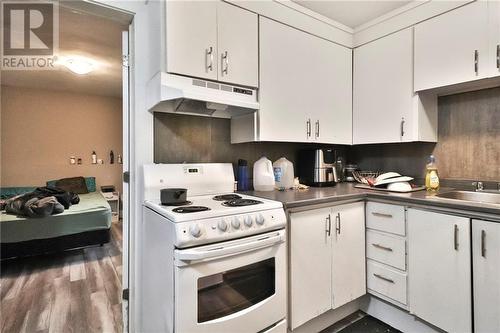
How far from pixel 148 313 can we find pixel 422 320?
1.67 metres

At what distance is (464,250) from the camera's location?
146 cm

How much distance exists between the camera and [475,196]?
6.28ft

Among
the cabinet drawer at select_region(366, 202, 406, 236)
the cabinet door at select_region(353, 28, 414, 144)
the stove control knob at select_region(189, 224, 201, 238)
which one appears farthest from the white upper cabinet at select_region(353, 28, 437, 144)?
the stove control knob at select_region(189, 224, 201, 238)

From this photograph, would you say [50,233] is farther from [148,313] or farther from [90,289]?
[148,313]

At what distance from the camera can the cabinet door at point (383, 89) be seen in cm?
209

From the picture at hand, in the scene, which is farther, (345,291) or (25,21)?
(25,21)

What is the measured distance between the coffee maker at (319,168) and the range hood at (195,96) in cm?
74

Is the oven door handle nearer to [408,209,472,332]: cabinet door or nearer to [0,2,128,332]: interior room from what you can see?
[408,209,472,332]: cabinet door

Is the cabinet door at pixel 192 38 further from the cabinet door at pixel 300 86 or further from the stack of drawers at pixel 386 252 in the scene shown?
the stack of drawers at pixel 386 252

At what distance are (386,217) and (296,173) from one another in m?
0.85

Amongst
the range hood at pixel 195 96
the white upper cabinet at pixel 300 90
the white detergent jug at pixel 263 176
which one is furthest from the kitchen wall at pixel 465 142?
the range hood at pixel 195 96

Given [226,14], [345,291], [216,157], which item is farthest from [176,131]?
[345,291]

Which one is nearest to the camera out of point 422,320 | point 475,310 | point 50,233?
point 475,310

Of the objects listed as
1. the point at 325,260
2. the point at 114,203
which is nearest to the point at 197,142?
the point at 325,260
